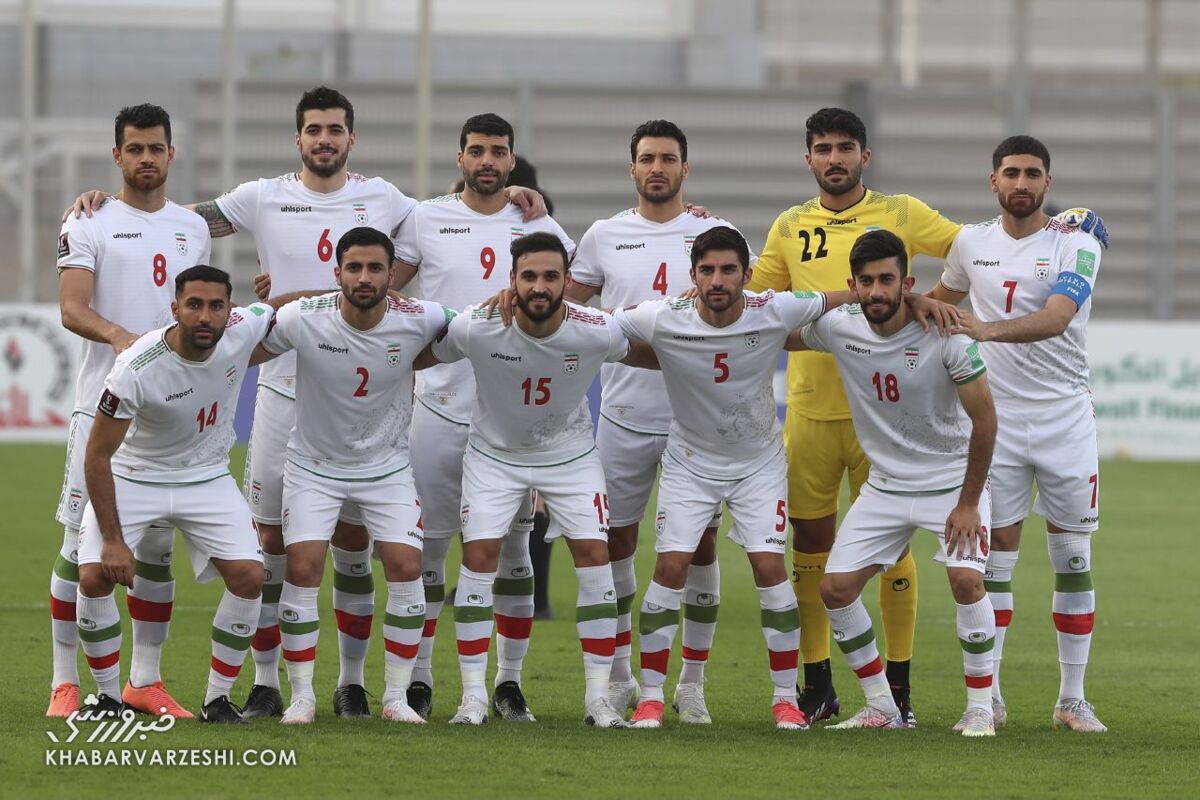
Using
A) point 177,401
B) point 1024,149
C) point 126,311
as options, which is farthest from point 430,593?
point 1024,149

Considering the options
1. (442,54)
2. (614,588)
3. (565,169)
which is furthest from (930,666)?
(442,54)

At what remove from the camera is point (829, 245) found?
7.98m

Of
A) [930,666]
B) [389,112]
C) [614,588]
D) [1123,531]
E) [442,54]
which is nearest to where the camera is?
[614,588]

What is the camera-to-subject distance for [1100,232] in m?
8.06

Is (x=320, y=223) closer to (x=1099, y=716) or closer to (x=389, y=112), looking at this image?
(x=1099, y=716)

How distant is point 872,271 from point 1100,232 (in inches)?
52.5

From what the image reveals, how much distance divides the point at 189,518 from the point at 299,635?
2.04 ft

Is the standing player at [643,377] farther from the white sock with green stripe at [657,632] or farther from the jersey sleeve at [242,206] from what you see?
the jersey sleeve at [242,206]

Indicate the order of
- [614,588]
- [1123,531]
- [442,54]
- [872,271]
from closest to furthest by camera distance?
[872,271] < [614,588] < [1123,531] < [442,54]

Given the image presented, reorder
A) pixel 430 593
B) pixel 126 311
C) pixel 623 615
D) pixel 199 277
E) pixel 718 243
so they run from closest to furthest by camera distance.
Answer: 1. pixel 199 277
2. pixel 718 243
3. pixel 126 311
4. pixel 430 593
5. pixel 623 615

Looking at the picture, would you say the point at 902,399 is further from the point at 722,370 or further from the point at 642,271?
the point at 642,271

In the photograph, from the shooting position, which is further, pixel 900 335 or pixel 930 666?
pixel 930 666

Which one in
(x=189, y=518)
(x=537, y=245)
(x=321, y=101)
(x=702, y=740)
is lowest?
(x=702, y=740)

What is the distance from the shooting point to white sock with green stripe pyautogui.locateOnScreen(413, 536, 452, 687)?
7965 mm
